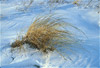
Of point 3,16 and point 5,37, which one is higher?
point 3,16

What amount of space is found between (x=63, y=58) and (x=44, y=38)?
0.90 feet

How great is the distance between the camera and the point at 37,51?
1.67 m

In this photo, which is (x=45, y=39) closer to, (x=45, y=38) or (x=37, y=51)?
(x=45, y=38)

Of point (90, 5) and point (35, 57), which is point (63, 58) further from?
point (90, 5)

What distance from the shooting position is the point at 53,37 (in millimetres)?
1660

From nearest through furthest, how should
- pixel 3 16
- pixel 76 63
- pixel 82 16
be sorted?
pixel 76 63, pixel 3 16, pixel 82 16

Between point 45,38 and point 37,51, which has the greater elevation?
point 45,38

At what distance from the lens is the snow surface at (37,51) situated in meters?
1.54

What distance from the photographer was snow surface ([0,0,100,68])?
1536 millimetres

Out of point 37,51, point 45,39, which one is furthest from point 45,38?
point 37,51

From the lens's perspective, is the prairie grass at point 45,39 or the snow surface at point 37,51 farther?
the prairie grass at point 45,39

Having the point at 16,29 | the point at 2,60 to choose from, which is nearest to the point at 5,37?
the point at 16,29

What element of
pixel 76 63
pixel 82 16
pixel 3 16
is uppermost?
pixel 3 16

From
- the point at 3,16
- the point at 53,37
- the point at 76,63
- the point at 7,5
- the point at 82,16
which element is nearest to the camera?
the point at 76,63
